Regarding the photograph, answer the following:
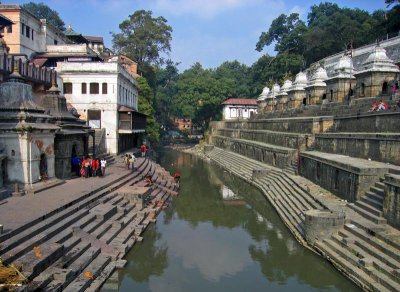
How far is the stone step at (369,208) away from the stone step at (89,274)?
24.1 ft

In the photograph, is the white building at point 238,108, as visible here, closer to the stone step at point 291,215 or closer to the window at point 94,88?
the window at point 94,88

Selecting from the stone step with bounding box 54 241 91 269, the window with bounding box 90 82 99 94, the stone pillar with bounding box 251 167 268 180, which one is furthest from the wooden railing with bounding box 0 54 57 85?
the stone pillar with bounding box 251 167 268 180

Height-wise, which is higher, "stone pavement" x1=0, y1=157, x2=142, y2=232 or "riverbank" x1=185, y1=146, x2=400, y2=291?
"stone pavement" x1=0, y1=157, x2=142, y2=232

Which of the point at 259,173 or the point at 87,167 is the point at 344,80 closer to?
the point at 259,173

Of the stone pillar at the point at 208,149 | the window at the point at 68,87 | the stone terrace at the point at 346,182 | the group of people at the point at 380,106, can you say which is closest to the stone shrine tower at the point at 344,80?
the stone terrace at the point at 346,182

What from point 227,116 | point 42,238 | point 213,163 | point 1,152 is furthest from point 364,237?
point 227,116

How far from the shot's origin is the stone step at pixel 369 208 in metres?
11.1

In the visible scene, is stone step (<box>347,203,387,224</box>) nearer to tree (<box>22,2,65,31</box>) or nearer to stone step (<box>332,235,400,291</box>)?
stone step (<box>332,235,400,291</box>)

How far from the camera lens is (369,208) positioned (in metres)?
11.7

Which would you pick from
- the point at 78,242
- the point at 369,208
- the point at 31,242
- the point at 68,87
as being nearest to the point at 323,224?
the point at 369,208

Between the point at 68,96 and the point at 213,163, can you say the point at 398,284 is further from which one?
the point at 213,163

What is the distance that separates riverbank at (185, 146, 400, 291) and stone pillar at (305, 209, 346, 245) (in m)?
0.03

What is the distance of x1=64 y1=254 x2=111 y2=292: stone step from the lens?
8.41 meters

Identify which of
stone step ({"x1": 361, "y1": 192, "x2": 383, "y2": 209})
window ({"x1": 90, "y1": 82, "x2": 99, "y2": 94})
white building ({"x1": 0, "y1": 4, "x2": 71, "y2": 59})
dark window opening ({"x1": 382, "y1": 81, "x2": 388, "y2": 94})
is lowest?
stone step ({"x1": 361, "y1": 192, "x2": 383, "y2": 209})
